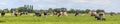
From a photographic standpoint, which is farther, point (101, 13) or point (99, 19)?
point (101, 13)

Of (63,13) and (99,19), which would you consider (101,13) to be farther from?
(63,13)

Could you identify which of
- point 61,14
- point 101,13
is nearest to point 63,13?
point 61,14

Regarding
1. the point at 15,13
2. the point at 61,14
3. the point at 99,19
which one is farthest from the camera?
the point at 15,13

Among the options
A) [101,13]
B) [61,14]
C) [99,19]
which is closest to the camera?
[99,19]

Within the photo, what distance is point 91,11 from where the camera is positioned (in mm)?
49938

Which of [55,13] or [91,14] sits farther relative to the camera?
[55,13]

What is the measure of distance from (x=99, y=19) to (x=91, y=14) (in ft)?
37.3

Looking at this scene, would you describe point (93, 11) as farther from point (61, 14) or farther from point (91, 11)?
point (61, 14)

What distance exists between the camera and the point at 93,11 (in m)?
50.2

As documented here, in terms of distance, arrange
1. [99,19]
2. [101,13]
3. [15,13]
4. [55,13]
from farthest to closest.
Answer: [55,13]
[15,13]
[101,13]
[99,19]

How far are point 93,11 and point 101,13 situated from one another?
33.1 feet

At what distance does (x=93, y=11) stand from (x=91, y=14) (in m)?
1.72

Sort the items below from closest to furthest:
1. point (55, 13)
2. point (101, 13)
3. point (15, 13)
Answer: point (101, 13)
point (15, 13)
point (55, 13)

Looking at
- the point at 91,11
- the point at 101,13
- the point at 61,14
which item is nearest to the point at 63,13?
the point at 61,14
